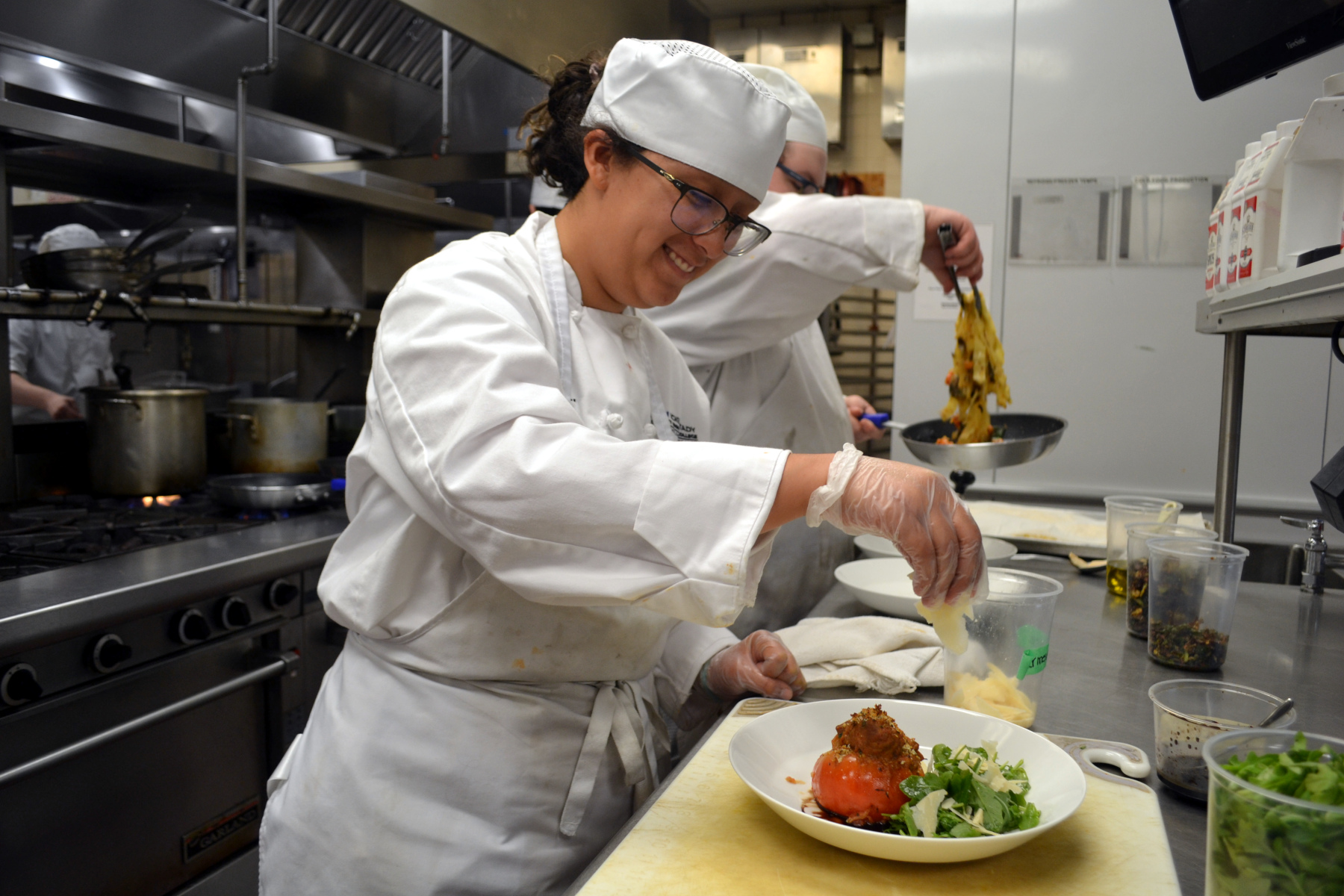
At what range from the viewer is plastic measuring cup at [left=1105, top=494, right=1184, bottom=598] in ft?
5.96

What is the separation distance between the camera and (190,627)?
6.25 ft

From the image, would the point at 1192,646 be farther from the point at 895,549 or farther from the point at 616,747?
the point at 616,747

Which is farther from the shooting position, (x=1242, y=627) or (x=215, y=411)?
(x=215, y=411)

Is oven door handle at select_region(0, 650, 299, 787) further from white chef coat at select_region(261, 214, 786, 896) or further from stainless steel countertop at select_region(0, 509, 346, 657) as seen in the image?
white chef coat at select_region(261, 214, 786, 896)

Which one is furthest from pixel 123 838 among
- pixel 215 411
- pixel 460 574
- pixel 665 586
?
pixel 215 411

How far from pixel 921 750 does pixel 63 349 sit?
3.18 m

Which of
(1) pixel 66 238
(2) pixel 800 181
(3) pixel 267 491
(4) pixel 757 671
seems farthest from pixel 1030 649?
(1) pixel 66 238

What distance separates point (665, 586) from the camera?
891 millimetres

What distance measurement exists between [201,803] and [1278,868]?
6.72 ft

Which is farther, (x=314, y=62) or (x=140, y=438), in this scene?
(x=314, y=62)

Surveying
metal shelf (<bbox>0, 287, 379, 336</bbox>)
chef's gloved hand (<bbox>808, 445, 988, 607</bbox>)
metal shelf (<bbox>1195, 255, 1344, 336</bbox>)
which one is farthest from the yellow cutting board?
metal shelf (<bbox>0, 287, 379, 336</bbox>)

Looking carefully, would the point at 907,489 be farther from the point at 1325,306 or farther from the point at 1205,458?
the point at 1205,458

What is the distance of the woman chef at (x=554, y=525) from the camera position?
0.89m

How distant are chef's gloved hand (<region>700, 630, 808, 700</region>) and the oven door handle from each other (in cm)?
119
